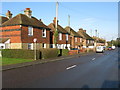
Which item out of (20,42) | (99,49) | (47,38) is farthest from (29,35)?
(99,49)

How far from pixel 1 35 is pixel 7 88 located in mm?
22911

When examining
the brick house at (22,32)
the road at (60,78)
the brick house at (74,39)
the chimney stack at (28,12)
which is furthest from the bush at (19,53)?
the brick house at (74,39)

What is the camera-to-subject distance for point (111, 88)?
21.6 ft

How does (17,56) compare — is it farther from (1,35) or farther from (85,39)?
(85,39)

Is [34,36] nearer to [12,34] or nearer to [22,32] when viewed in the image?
[22,32]

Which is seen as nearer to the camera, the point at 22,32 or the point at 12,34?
the point at 22,32

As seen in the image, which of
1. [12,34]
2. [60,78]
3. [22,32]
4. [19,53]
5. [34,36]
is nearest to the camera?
[60,78]

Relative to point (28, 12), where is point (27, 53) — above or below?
below

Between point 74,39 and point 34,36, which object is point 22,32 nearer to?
point 34,36

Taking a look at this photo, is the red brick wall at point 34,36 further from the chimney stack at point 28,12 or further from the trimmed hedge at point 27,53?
the trimmed hedge at point 27,53

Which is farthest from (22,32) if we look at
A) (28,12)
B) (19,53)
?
(28,12)

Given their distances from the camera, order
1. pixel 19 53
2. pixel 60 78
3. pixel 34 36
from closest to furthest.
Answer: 1. pixel 60 78
2. pixel 19 53
3. pixel 34 36

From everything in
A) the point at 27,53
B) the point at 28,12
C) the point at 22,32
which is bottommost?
the point at 27,53

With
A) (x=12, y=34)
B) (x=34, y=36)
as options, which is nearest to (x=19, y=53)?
(x=12, y=34)
